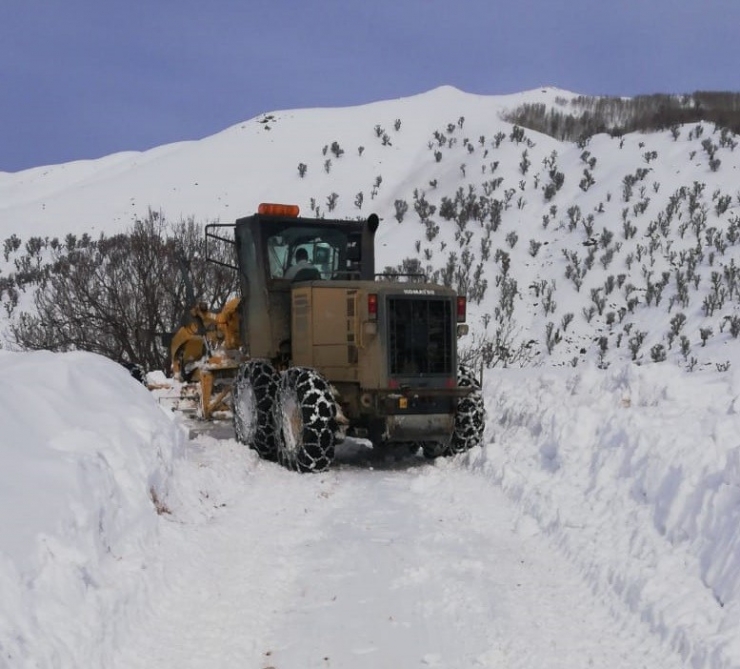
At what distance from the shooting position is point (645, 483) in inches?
225

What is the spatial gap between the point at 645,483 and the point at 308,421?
12.4 feet

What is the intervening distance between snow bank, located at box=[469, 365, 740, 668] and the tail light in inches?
74.7

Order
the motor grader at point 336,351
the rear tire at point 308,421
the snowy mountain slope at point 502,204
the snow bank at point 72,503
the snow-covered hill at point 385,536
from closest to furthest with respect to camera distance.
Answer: the snow bank at point 72,503 → the snow-covered hill at point 385,536 → the rear tire at point 308,421 → the motor grader at point 336,351 → the snowy mountain slope at point 502,204

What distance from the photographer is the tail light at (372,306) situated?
8.46m

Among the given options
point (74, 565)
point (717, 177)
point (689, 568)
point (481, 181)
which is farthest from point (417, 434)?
point (481, 181)

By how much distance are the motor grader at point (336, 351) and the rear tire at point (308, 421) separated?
1 cm

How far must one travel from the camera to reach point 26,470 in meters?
4.52

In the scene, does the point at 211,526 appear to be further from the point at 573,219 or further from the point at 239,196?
the point at 239,196

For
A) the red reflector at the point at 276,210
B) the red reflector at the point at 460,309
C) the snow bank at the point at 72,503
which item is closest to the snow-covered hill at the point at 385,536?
the snow bank at the point at 72,503

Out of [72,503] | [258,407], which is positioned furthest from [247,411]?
[72,503]

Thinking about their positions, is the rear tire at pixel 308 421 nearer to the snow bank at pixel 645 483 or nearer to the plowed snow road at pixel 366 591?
the plowed snow road at pixel 366 591

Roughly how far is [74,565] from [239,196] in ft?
99.4

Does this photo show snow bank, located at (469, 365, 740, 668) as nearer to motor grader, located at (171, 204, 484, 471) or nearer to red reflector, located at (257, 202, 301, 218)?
motor grader, located at (171, 204, 484, 471)

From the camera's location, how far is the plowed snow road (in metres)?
4.04
